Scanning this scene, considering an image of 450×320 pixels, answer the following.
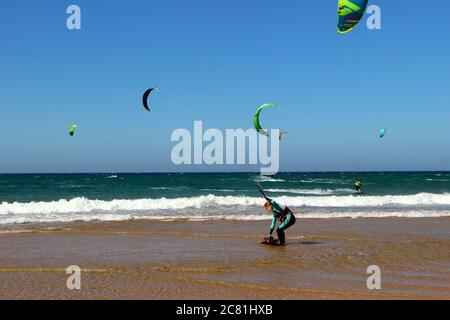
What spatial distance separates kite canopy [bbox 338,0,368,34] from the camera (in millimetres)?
14188

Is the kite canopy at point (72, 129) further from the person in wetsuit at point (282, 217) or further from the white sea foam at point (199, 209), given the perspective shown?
the person in wetsuit at point (282, 217)

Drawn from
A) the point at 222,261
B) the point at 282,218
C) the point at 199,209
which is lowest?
the point at 199,209

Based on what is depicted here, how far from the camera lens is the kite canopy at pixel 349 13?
14188mm
